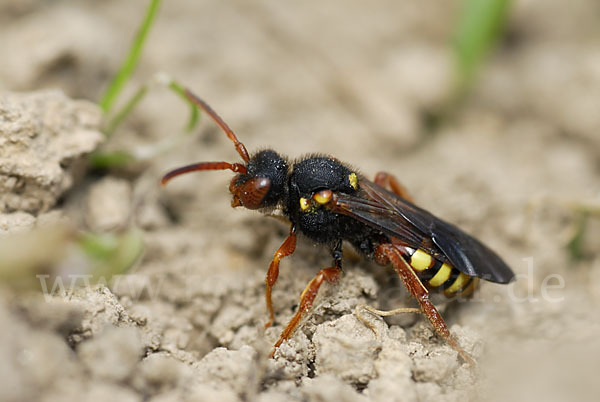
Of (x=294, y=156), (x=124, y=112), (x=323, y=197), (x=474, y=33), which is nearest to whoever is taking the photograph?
(x=323, y=197)

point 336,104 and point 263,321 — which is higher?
point 336,104

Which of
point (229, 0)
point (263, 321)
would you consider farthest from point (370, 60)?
point (263, 321)

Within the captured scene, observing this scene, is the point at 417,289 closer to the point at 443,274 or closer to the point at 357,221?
the point at 443,274

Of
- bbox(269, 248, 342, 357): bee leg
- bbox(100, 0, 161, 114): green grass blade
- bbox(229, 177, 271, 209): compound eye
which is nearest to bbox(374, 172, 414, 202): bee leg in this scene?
bbox(269, 248, 342, 357): bee leg

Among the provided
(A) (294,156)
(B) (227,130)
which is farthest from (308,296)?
(A) (294,156)

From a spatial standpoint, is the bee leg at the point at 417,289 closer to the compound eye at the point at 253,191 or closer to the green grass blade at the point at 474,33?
the compound eye at the point at 253,191

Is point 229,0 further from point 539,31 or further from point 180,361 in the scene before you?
point 180,361

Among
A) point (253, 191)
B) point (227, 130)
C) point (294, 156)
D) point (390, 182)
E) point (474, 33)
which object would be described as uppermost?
point (474, 33)

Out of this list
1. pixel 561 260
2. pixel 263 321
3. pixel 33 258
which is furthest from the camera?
pixel 561 260
